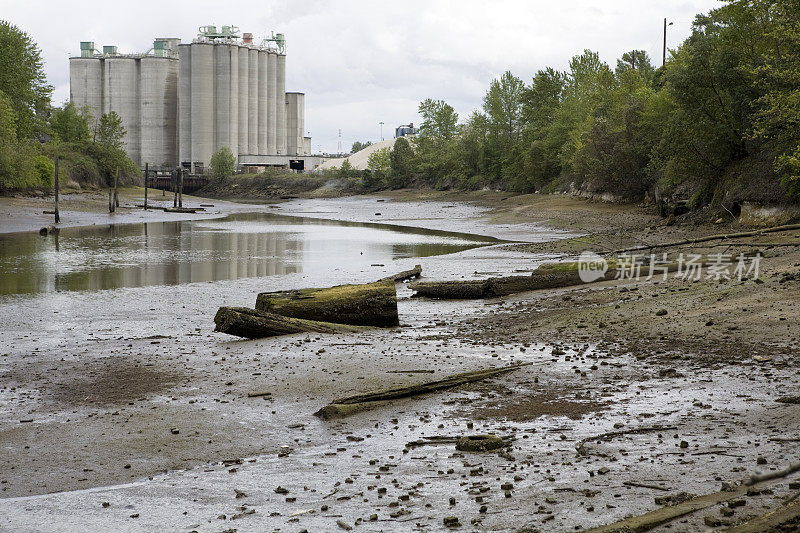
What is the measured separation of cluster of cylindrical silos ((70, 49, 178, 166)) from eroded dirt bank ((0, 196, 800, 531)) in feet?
465

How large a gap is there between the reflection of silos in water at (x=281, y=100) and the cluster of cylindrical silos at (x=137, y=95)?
19.8 metres

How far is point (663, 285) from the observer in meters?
14.6

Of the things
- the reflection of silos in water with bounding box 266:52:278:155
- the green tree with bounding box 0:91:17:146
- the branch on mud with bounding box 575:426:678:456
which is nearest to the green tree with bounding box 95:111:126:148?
the green tree with bounding box 0:91:17:146

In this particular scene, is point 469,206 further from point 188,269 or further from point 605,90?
point 188,269

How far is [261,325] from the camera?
1225 cm

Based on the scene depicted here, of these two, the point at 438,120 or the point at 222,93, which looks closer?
the point at 438,120

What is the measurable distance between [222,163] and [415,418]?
437 ft

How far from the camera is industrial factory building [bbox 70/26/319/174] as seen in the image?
461 ft

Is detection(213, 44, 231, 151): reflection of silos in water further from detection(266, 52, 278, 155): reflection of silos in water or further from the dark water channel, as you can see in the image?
the dark water channel

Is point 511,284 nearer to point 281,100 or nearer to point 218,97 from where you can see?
point 218,97

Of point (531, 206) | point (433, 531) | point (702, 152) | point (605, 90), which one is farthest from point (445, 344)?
point (605, 90)

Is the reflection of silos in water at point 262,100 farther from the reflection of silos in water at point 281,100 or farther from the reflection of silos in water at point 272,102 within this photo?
the reflection of silos in water at point 281,100

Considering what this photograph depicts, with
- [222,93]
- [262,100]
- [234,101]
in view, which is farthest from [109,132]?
[262,100]

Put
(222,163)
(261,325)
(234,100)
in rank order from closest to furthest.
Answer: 1. (261,325)
2. (222,163)
3. (234,100)
